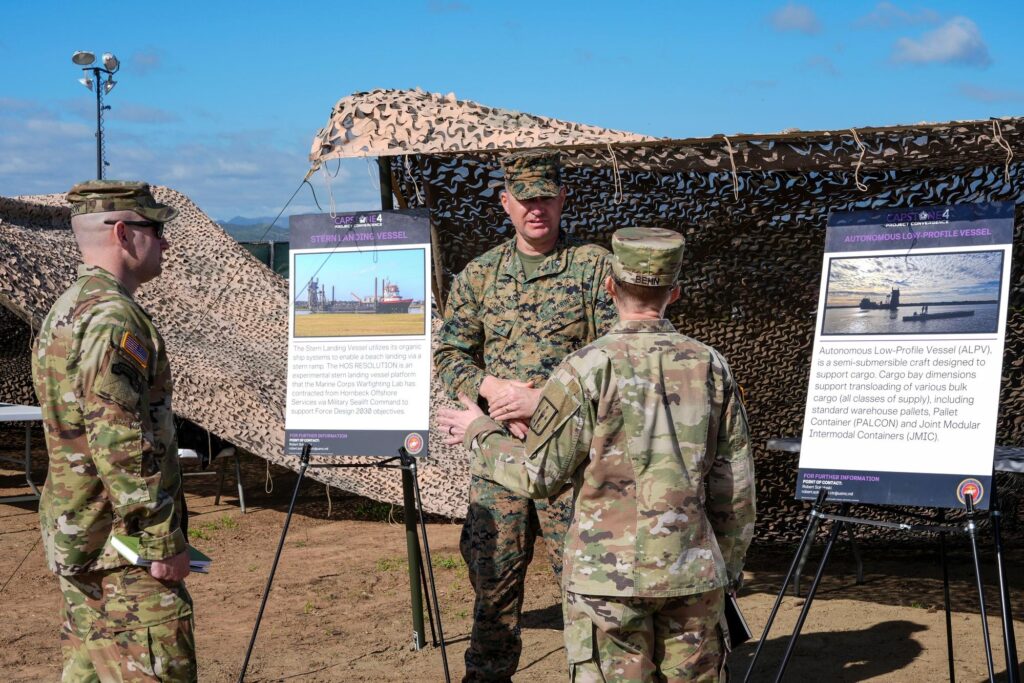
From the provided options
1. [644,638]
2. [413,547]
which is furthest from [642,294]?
[413,547]

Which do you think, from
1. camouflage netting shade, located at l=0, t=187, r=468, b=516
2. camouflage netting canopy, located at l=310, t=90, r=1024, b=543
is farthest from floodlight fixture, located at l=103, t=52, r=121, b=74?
camouflage netting canopy, located at l=310, t=90, r=1024, b=543

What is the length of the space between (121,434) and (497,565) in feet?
4.65

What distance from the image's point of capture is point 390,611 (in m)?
4.93

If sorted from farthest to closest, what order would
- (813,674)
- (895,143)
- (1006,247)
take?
(813,674)
(895,143)
(1006,247)

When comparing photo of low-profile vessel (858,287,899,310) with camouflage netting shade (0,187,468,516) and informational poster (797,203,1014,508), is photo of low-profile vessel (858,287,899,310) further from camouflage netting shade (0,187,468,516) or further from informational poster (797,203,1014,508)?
camouflage netting shade (0,187,468,516)

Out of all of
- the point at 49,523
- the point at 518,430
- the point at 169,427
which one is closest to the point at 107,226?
the point at 169,427

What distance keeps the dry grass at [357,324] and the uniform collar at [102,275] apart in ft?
5.04

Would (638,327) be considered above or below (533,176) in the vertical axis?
below

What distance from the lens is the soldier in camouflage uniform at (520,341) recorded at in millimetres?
3338

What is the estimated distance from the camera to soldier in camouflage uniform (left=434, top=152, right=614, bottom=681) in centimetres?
334

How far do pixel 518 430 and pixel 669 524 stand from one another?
938 mm

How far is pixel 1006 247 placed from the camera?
126 inches

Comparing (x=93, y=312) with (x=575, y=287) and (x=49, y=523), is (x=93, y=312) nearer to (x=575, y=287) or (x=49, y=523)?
(x=49, y=523)

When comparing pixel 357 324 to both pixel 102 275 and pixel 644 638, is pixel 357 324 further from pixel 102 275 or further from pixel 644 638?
pixel 644 638
